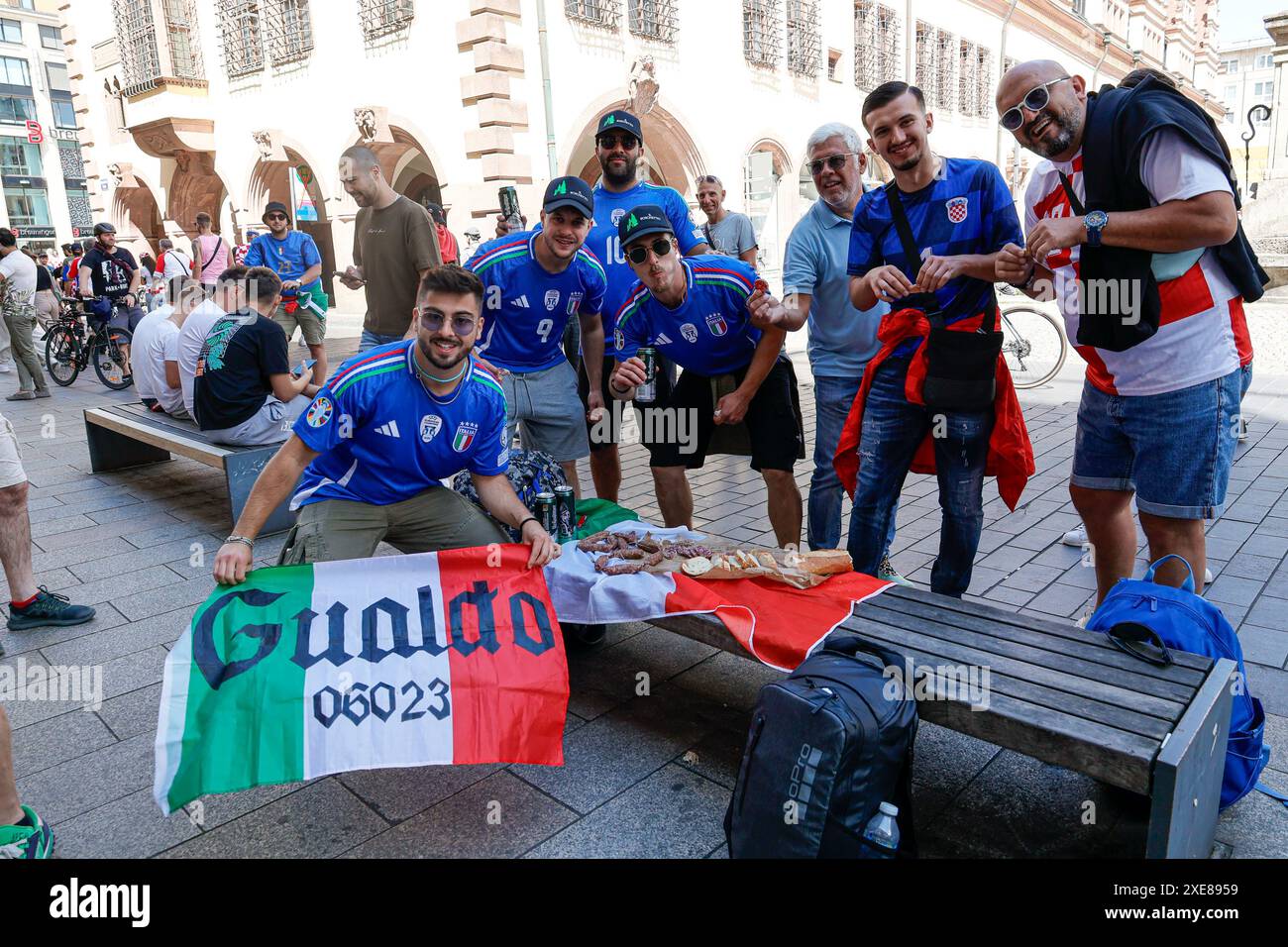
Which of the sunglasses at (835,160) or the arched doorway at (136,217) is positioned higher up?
the arched doorway at (136,217)

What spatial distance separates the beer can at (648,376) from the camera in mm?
4020

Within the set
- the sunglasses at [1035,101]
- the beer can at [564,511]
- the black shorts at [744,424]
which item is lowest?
the beer can at [564,511]

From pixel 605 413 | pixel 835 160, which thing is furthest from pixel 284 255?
pixel 835 160

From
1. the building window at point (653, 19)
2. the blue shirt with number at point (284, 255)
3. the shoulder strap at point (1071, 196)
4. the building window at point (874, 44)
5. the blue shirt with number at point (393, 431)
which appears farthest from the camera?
the building window at point (874, 44)

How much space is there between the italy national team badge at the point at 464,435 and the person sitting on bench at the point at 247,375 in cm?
259

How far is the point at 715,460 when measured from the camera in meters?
7.34

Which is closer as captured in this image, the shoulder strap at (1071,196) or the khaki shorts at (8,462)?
the shoulder strap at (1071,196)

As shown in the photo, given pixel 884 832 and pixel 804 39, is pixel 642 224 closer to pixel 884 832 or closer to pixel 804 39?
pixel 884 832

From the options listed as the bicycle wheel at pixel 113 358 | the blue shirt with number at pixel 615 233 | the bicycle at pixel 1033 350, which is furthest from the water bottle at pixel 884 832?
the bicycle wheel at pixel 113 358

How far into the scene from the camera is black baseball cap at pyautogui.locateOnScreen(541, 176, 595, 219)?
13.7 ft

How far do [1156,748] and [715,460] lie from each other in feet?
17.8

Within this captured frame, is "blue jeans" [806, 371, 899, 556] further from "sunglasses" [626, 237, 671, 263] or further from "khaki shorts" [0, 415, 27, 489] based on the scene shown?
"khaki shorts" [0, 415, 27, 489]

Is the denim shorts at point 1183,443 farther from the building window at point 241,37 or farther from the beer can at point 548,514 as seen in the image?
the building window at point 241,37
